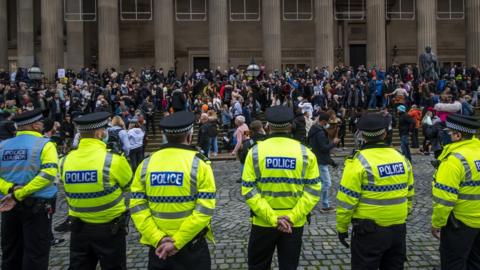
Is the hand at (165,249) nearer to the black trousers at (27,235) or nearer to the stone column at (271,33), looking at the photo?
the black trousers at (27,235)

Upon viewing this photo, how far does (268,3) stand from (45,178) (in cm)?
2689

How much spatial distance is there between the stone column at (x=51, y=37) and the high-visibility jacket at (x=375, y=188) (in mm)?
28019

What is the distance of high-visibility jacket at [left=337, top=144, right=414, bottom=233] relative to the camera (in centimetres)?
447

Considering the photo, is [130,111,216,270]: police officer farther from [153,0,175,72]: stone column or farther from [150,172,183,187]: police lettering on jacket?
[153,0,175,72]: stone column

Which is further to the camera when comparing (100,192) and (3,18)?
(3,18)

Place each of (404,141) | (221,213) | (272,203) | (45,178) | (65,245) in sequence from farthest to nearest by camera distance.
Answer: (404,141), (221,213), (65,245), (45,178), (272,203)

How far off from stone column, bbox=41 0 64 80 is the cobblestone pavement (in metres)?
21.5

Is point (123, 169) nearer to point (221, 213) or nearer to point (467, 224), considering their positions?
point (467, 224)

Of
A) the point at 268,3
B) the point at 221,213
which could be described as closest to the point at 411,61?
the point at 268,3

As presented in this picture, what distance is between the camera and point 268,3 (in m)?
30.4

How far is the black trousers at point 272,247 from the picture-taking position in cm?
455

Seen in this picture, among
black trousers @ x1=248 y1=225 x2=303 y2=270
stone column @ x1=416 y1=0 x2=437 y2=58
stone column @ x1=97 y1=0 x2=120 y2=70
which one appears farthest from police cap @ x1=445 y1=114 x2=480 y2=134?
stone column @ x1=416 y1=0 x2=437 y2=58

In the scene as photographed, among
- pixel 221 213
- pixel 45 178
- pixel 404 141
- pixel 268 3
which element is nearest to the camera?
pixel 45 178

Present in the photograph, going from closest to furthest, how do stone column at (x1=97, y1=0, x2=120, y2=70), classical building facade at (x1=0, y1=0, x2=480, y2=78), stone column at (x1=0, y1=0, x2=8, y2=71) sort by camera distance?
1. stone column at (x1=97, y1=0, x2=120, y2=70)
2. classical building facade at (x1=0, y1=0, x2=480, y2=78)
3. stone column at (x1=0, y1=0, x2=8, y2=71)
